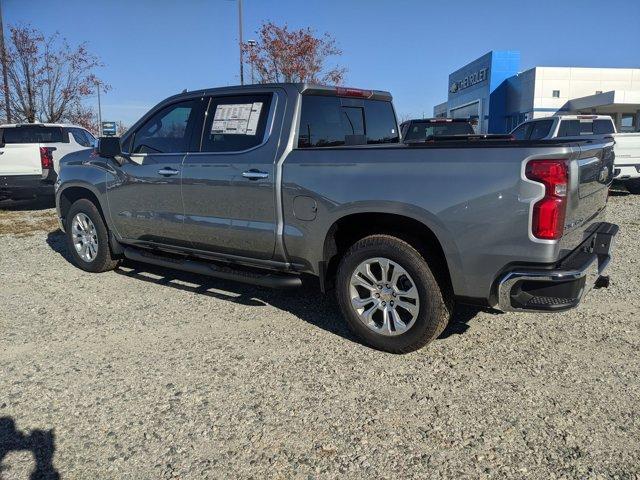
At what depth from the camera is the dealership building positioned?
30.0 meters

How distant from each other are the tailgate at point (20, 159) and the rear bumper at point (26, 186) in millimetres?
114

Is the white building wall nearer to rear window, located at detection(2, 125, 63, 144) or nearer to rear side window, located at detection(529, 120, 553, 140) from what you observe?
rear side window, located at detection(529, 120, 553, 140)

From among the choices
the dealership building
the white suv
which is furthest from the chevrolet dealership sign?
the white suv

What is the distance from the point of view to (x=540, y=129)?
11.8m

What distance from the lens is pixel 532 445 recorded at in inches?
107

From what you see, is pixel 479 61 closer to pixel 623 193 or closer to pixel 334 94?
pixel 623 193

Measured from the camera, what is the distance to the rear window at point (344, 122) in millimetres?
4395

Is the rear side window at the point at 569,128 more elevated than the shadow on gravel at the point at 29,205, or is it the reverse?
the rear side window at the point at 569,128

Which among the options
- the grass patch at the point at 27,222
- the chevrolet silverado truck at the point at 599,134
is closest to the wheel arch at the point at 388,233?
the grass patch at the point at 27,222

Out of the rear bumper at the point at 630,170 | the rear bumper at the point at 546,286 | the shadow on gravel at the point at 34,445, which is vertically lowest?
the shadow on gravel at the point at 34,445

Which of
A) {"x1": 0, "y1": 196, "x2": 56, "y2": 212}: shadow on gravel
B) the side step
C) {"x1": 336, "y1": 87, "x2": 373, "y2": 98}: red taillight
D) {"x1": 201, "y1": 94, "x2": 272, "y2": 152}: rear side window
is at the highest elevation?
{"x1": 336, "y1": 87, "x2": 373, "y2": 98}: red taillight

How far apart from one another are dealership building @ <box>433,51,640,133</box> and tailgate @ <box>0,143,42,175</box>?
83.5ft

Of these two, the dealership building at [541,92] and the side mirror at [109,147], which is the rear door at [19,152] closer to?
the side mirror at [109,147]

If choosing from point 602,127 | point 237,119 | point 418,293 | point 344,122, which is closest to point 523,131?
point 602,127
